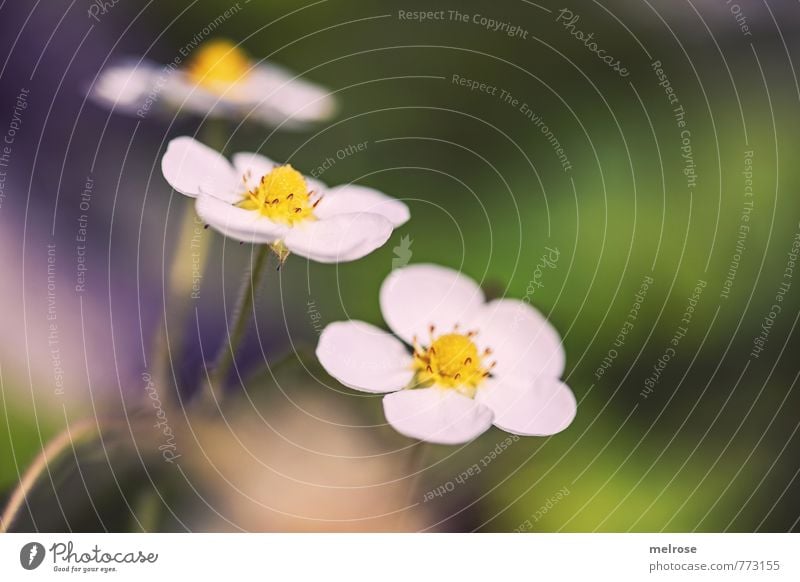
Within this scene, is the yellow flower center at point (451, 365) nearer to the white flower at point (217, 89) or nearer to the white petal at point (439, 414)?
the white petal at point (439, 414)

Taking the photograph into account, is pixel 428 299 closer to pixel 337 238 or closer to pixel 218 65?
pixel 337 238

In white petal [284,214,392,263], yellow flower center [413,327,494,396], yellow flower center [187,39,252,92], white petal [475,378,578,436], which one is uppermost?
yellow flower center [187,39,252,92]

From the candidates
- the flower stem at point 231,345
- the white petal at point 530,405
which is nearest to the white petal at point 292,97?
the flower stem at point 231,345

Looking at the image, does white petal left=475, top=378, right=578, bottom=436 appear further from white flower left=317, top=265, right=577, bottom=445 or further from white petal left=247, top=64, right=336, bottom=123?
white petal left=247, top=64, right=336, bottom=123

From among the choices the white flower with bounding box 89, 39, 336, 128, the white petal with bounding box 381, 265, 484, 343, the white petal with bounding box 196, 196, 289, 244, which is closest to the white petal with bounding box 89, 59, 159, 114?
the white flower with bounding box 89, 39, 336, 128

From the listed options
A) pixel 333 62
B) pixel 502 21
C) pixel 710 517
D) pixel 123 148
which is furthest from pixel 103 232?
pixel 710 517

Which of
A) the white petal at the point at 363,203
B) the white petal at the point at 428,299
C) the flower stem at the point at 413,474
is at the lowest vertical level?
the flower stem at the point at 413,474
